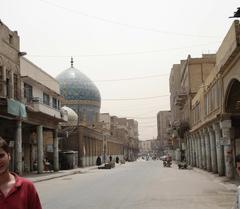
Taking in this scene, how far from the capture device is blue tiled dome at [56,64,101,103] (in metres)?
87.6

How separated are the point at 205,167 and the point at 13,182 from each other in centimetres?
4177

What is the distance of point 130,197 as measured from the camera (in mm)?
18875

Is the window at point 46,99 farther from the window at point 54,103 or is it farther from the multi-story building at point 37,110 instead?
the window at point 54,103

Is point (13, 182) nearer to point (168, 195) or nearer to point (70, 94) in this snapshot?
point (168, 195)

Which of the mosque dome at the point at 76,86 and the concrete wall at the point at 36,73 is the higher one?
the mosque dome at the point at 76,86

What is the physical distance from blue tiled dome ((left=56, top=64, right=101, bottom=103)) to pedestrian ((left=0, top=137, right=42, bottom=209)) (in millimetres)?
83817

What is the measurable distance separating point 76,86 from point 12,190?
84.2m

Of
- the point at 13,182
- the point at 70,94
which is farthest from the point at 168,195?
the point at 70,94

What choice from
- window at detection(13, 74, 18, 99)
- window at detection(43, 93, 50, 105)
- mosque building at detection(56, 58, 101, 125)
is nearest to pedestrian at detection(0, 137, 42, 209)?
window at detection(13, 74, 18, 99)

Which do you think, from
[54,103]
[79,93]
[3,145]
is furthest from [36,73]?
[79,93]

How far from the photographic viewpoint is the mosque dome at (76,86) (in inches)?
3447

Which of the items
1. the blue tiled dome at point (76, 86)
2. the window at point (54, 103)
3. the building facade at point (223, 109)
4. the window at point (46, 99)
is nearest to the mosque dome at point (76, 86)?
the blue tiled dome at point (76, 86)

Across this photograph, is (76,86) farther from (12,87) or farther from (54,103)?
(12,87)

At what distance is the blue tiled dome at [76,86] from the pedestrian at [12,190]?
83817 millimetres
